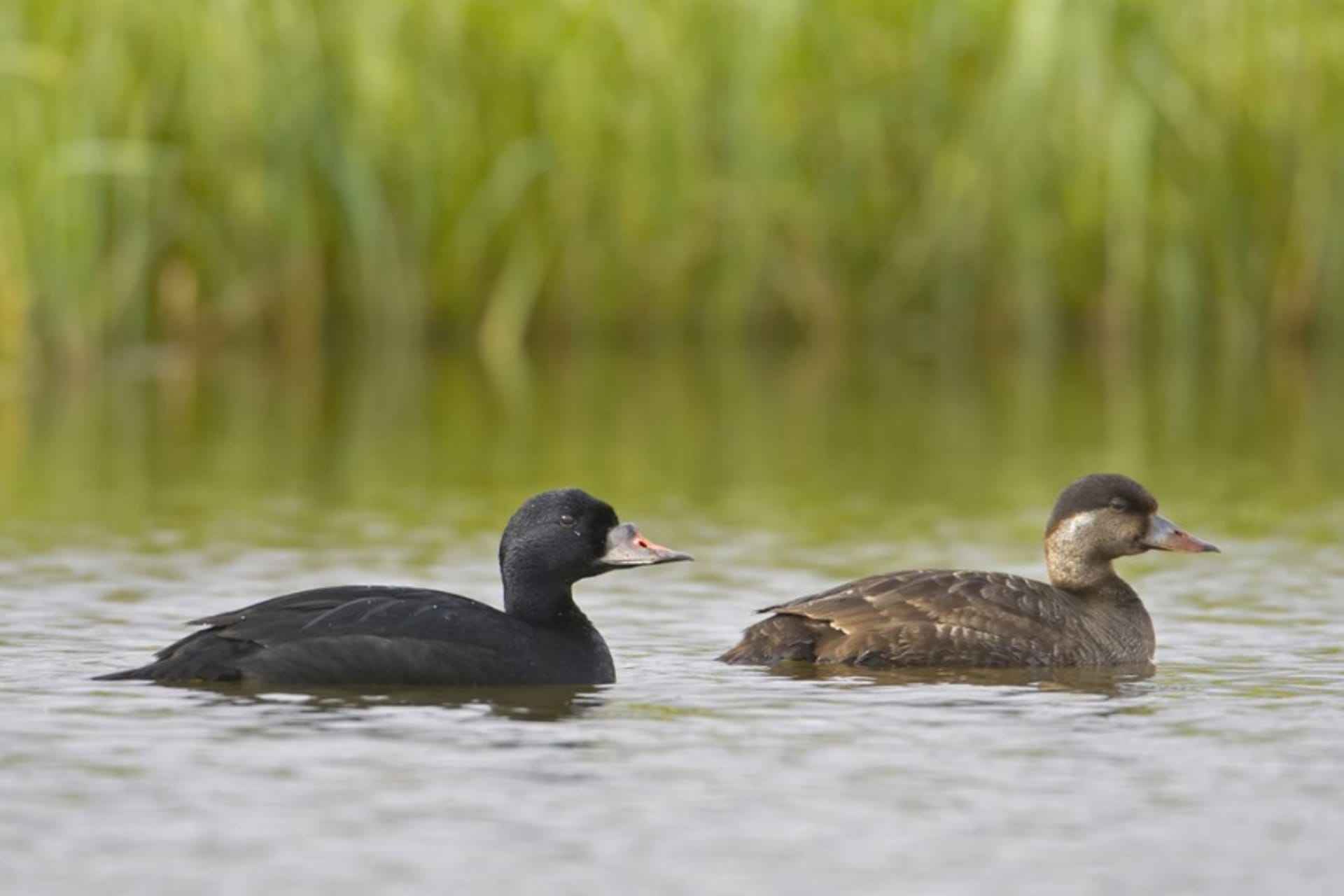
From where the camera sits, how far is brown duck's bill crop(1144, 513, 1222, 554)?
31.2ft

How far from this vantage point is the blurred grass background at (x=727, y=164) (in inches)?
745

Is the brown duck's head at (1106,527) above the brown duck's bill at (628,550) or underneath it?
above

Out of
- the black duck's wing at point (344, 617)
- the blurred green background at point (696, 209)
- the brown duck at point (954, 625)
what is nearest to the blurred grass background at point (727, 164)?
the blurred green background at point (696, 209)

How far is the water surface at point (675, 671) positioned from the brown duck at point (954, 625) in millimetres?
191

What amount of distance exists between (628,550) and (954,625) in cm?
111

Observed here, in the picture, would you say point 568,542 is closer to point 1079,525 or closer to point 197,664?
point 197,664

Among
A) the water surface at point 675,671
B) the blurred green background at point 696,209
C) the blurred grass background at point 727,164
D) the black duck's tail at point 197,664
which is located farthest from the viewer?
the blurred grass background at point 727,164

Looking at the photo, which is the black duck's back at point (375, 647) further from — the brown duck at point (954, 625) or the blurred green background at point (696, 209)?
the blurred green background at point (696, 209)

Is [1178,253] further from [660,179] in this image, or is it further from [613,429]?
[613,429]

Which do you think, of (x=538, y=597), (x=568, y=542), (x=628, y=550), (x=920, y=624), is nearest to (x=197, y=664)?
(x=538, y=597)

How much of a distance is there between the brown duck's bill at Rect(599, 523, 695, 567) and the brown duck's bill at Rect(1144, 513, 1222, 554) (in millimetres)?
1900

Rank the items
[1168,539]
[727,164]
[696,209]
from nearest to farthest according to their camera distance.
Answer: [1168,539] → [696,209] → [727,164]

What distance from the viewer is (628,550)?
8.59 meters

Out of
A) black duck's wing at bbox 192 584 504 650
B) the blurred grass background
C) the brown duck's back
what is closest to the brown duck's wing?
the brown duck's back
